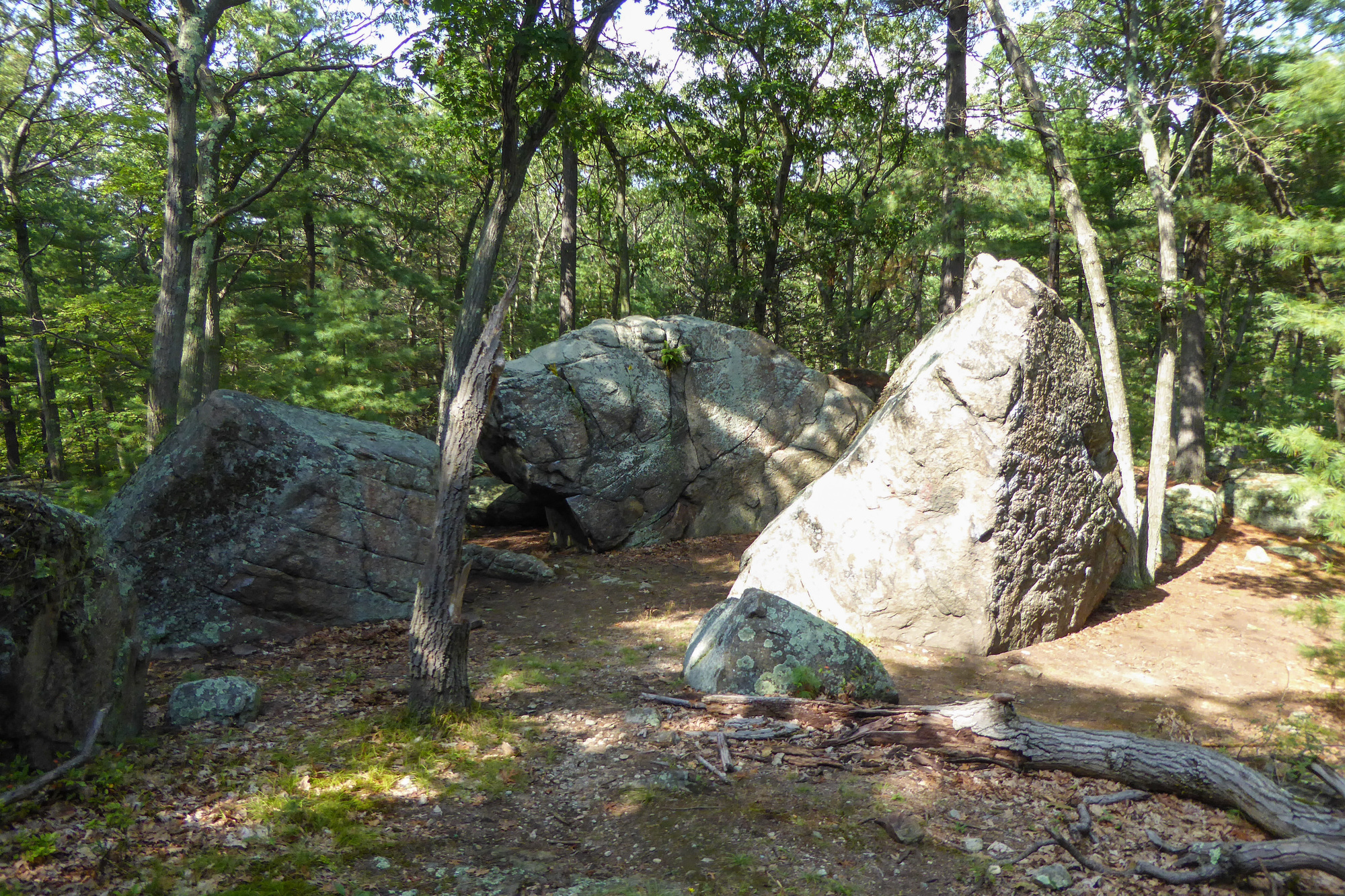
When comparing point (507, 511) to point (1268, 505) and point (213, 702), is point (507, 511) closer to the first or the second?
point (213, 702)

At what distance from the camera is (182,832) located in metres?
3.93

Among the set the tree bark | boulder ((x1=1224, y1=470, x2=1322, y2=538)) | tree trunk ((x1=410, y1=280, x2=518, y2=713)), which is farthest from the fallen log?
the tree bark

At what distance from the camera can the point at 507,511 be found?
1413 centimetres

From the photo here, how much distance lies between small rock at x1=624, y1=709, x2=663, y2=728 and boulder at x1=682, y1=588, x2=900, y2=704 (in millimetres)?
612

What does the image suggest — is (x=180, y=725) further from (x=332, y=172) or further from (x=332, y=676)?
(x=332, y=172)

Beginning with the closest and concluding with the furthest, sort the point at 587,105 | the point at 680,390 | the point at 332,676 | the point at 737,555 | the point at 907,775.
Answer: the point at 907,775 < the point at 332,676 < the point at 737,555 < the point at 680,390 < the point at 587,105

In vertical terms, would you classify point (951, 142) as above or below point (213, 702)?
above

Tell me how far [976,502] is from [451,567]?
18.3ft

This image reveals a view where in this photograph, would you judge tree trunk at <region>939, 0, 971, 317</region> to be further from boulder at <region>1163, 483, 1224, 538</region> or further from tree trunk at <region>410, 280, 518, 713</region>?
tree trunk at <region>410, 280, 518, 713</region>

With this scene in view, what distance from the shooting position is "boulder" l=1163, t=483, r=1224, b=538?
12711mm

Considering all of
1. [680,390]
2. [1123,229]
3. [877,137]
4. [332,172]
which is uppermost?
[877,137]

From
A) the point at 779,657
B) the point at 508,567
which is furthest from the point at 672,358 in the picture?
the point at 779,657

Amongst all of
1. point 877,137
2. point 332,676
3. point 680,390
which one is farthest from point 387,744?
point 877,137

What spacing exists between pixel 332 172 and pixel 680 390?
1151 cm
